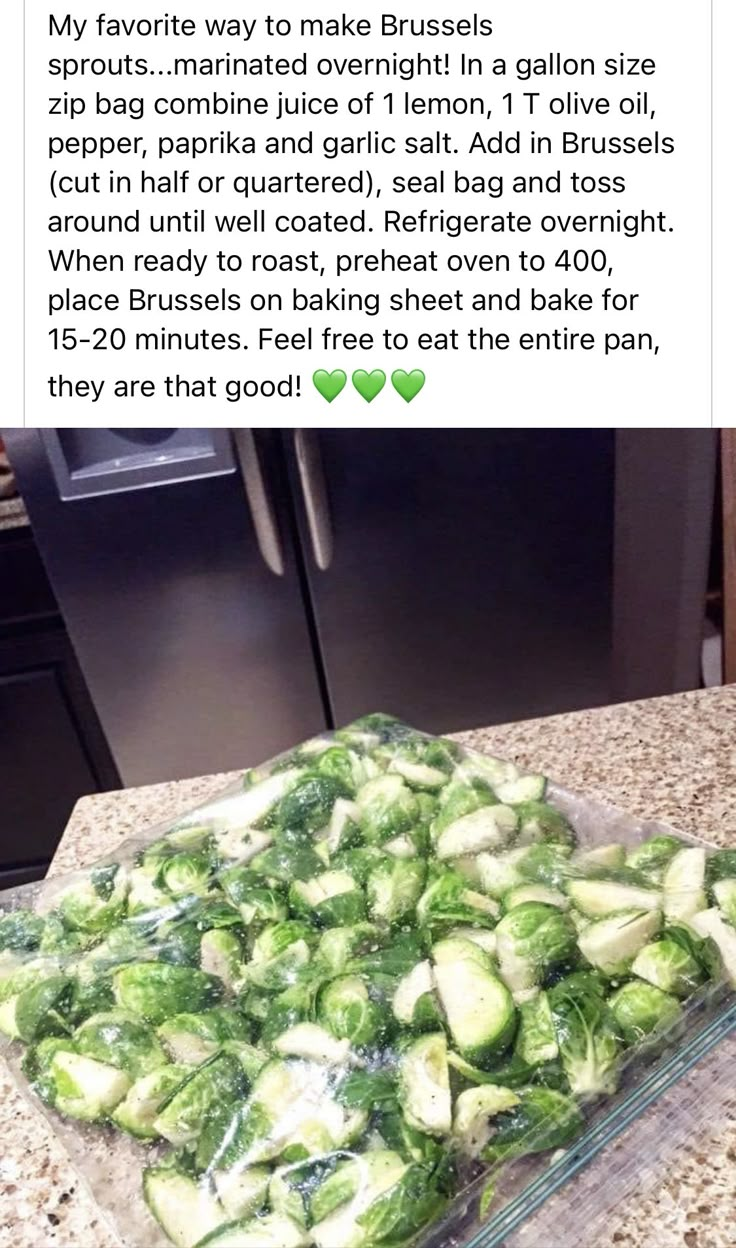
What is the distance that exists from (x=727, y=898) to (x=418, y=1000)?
25cm

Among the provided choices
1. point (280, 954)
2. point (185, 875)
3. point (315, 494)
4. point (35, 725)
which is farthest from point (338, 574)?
point (280, 954)

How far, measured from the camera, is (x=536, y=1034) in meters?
0.66

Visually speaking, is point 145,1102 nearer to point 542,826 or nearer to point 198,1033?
point 198,1033

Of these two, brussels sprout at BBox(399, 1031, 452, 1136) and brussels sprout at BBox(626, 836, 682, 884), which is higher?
brussels sprout at BBox(626, 836, 682, 884)

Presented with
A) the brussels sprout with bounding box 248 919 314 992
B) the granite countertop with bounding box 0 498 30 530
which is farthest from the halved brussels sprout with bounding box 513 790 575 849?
the granite countertop with bounding box 0 498 30 530

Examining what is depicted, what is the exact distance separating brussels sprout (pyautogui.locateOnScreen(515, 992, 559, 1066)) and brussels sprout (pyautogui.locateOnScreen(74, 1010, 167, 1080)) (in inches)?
10.5

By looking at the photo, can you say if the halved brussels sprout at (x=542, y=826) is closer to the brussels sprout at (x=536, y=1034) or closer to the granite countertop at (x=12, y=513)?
the brussels sprout at (x=536, y=1034)

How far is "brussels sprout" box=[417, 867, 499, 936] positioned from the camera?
0.74m

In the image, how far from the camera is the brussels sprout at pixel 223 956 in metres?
0.76

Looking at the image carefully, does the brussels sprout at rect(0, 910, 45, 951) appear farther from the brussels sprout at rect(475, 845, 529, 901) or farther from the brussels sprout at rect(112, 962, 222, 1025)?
the brussels sprout at rect(475, 845, 529, 901)
